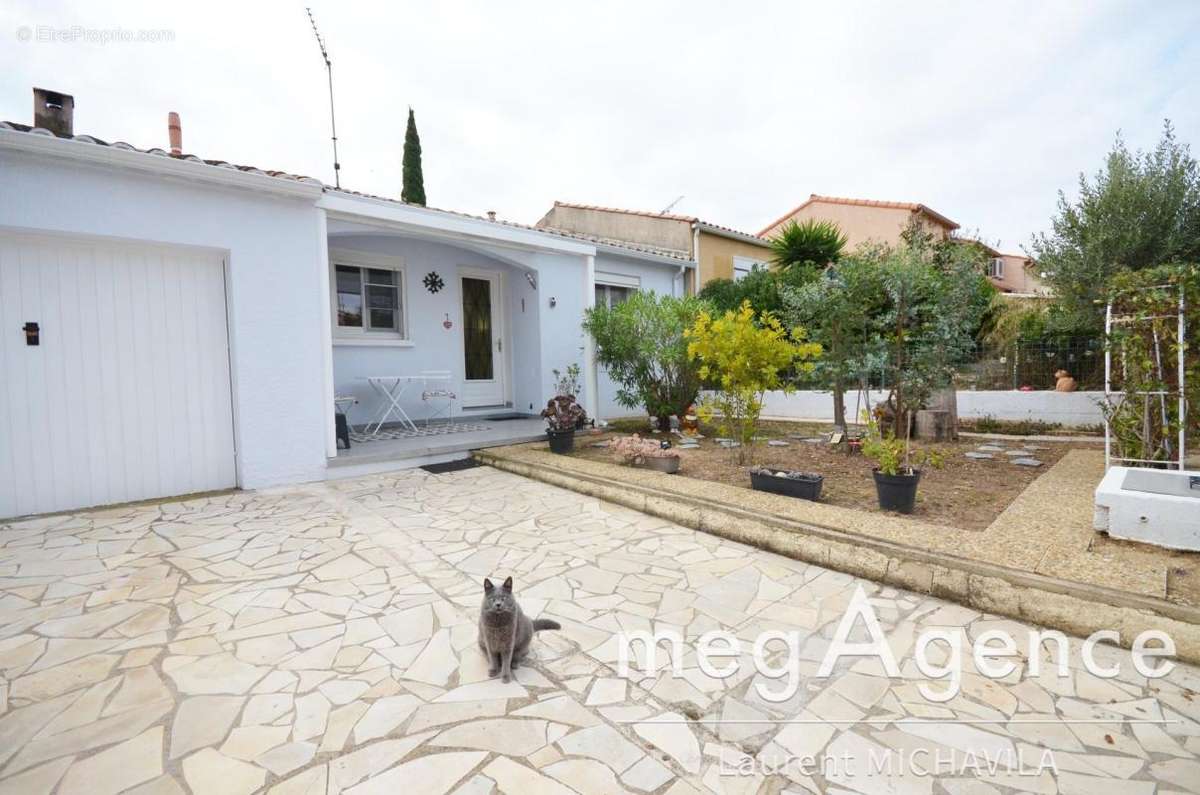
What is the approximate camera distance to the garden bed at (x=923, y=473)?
4211 mm

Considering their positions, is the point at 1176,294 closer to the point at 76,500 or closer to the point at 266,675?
the point at 266,675

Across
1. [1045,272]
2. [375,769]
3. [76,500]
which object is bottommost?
[375,769]

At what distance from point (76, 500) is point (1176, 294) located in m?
9.63

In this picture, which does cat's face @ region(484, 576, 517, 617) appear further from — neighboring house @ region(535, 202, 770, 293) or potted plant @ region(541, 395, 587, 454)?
neighboring house @ region(535, 202, 770, 293)

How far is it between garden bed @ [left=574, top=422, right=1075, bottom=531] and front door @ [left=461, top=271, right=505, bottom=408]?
9.22ft

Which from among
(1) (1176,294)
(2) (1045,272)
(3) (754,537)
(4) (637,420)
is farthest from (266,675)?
(2) (1045,272)

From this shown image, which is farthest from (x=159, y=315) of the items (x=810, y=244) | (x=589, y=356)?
(x=810, y=244)

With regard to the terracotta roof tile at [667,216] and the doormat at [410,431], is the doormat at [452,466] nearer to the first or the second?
the doormat at [410,431]

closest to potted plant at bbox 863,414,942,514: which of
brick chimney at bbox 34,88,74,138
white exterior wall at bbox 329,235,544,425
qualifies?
white exterior wall at bbox 329,235,544,425

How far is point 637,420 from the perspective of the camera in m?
9.63

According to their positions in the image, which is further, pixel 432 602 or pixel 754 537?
pixel 754 537

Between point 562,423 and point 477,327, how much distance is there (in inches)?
149

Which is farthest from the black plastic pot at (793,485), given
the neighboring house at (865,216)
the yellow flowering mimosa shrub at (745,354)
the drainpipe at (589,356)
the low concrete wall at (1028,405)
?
the neighboring house at (865,216)

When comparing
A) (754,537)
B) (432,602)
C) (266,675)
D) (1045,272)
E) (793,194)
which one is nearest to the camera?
(266,675)
